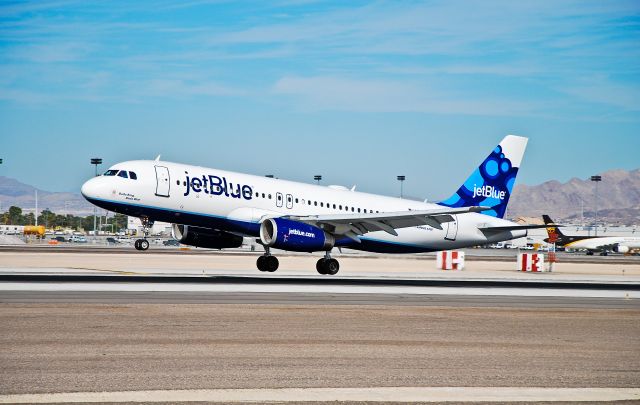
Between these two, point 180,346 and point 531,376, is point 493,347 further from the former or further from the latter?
point 180,346

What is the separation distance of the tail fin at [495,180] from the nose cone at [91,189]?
20659 mm

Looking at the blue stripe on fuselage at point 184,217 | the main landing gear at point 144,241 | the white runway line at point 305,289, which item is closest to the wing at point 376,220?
the blue stripe on fuselage at point 184,217

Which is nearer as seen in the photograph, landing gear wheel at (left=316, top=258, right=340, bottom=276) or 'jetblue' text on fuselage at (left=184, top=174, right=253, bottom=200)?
'jetblue' text on fuselage at (left=184, top=174, right=253, bottom=200)

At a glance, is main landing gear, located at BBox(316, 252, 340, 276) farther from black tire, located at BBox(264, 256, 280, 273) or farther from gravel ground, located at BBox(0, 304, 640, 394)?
gravel ground, located at BBox(0, 304, 640, 394)

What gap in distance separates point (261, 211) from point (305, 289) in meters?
10.4

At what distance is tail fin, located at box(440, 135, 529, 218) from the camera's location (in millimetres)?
50438

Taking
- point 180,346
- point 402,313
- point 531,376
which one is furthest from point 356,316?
point 531,376

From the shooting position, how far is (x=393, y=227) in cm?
4328

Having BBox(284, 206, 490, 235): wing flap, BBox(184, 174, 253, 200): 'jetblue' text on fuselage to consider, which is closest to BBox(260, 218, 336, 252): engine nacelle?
BBox(284, 206, 490, 235): wing flap

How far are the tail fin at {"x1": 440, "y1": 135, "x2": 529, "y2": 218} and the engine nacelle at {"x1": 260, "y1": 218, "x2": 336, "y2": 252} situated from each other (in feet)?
42.2

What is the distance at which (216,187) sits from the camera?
4091 cm

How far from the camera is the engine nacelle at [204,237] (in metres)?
43.3

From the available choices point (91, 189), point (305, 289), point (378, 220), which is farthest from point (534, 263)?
point (91, 189)

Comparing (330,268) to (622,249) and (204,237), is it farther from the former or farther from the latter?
(622,249)
